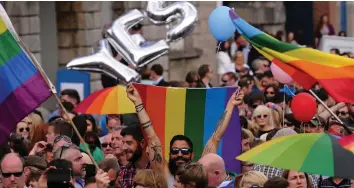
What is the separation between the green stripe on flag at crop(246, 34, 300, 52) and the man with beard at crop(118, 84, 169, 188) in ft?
3.38

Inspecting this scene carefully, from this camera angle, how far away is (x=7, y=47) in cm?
1362

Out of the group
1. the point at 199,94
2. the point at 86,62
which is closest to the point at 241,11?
the point at 86,62

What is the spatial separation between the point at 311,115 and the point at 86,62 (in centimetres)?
652

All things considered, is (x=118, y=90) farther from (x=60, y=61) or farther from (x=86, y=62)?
(x=60, y=61)

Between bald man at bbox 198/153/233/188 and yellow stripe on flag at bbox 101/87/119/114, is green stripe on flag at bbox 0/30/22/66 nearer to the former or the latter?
bald man at bbox 198/153/233/188

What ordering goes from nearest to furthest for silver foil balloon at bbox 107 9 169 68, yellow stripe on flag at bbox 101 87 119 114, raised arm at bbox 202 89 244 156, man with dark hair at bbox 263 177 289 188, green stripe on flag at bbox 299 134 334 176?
green stripe on flag at bbox 299 134 334 176 → man with dark hair at bbox 263 177 289 188 → raised arm at bbox 202 89 244 156 → yellow stripe on flag at bbox 101 87 119 114 → silver foil balloon at bbox 107 9 169 68

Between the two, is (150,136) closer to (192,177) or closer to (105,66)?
(192,177)

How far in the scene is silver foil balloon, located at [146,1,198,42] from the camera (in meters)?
21.5

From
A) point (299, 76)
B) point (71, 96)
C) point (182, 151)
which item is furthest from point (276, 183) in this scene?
point (71, 96)

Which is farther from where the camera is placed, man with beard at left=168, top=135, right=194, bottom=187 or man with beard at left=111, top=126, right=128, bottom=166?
man with beard at left=111, top=126, right=128, bottom=166

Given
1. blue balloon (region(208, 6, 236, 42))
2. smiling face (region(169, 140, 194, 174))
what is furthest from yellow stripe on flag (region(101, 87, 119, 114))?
smiling face (region(169, 140, 194, 174))

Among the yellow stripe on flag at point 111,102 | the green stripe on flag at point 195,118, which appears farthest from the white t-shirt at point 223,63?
the green stripe on flag at point 195,118

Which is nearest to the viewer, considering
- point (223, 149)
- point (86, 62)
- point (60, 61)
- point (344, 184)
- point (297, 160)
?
point (297, 160)

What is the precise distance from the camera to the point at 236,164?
14.3m
